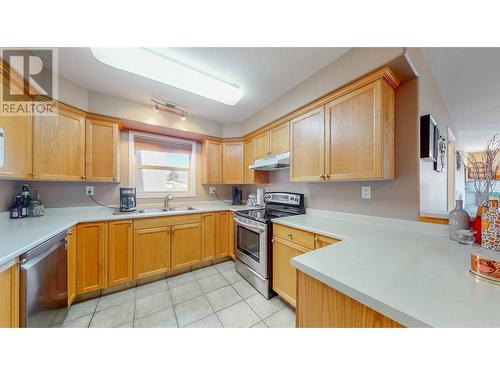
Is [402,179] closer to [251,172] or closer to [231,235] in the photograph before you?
[251,172]

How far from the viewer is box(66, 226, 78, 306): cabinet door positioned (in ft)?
5.18

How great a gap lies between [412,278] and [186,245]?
7.56 feet

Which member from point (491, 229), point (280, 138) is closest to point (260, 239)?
point (280, 138)

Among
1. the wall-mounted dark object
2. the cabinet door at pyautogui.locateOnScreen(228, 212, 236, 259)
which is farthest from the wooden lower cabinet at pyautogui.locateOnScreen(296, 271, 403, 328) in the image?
the cabinet door at pyautogui.locateOnScreen(228, 212, 236, 259)

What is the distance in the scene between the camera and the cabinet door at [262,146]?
2.52 metres

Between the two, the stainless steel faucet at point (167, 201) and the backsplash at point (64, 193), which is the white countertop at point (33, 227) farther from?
the stainless steel faucet at point (167, 201)

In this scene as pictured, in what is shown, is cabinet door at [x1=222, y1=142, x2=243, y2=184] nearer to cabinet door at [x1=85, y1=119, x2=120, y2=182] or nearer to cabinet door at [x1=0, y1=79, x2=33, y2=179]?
cabinet door at [x1=85, y1=119, x2=120, y2=182]

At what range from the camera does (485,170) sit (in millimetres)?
1084

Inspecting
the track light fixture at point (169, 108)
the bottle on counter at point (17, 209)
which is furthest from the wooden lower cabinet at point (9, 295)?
the track light fixture at point (169, 108)

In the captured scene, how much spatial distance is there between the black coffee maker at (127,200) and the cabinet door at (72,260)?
0.61 m
